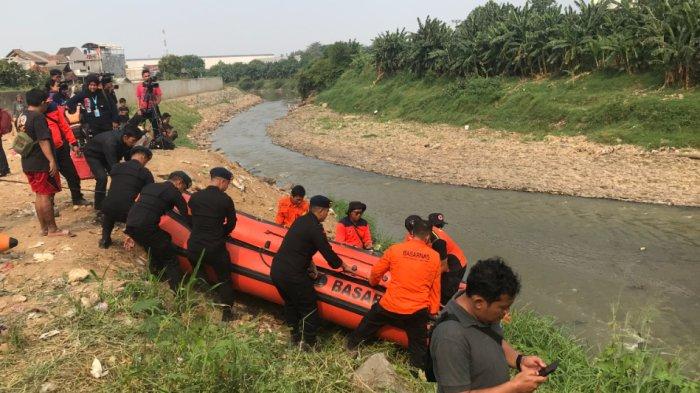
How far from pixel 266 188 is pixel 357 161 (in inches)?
249

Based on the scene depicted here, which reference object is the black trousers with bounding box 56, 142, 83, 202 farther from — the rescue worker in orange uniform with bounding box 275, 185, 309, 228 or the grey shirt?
the grey shirt

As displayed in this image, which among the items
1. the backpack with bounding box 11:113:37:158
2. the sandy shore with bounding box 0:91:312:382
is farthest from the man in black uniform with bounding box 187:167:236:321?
the backpack with bounding box 11:113:37:158

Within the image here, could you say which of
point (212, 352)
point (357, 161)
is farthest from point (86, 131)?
point (357, 161)

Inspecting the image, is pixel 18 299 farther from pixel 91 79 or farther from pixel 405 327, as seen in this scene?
pixel 91 79

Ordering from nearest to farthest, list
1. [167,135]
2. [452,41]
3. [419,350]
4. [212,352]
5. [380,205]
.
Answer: [212,352]
[419,350]
[167,135]
[380,205]
[452,41]

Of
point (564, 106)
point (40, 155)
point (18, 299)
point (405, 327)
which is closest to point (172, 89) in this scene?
point (564, 106)

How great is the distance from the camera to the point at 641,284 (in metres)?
7.18

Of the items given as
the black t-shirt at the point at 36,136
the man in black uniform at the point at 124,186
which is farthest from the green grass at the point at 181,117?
the man in black uniform at the point at 124,186

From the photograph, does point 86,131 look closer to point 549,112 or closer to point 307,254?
point 307,254

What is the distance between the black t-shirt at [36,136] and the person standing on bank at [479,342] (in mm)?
4658

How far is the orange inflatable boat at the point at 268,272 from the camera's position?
4695 millimetres

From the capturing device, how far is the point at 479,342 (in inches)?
84.0

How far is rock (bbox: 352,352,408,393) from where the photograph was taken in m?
3.68

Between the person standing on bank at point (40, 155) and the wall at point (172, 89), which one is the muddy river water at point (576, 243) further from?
the wall at point (172, 89)
